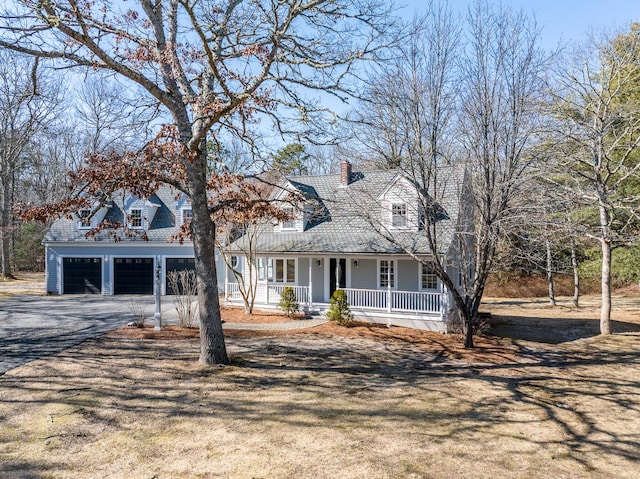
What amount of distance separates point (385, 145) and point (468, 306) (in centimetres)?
528

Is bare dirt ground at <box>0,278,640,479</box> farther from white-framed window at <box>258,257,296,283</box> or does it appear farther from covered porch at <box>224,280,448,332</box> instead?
white-framed window at <box>258,257,296,283</box>

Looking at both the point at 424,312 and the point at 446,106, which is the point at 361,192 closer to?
the point at 446,106

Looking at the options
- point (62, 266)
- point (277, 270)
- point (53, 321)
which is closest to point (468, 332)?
point (277, 270)

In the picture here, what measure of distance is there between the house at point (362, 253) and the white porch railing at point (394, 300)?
0.12ft

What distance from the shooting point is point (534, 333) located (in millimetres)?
16000

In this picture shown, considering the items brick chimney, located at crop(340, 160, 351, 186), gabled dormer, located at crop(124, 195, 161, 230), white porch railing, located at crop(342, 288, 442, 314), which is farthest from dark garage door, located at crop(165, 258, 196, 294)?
white porch railing, located at crop(342, 288, 442, 314)

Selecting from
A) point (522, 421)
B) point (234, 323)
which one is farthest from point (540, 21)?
point (234, 323)

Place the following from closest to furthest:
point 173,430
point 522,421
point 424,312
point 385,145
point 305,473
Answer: point 305,473, point 173,430, point 522,421, point 385,145, point 424,312

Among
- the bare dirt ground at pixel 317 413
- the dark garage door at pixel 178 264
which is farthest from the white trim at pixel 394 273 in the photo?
the dark garage door at pixel 178 264

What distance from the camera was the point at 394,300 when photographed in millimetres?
15672

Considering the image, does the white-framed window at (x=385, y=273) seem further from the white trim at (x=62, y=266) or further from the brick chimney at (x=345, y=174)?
the white trim at (x=62, y=266)

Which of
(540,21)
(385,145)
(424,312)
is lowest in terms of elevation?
(424,312)

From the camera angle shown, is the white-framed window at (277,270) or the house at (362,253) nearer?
the house at (362,253)

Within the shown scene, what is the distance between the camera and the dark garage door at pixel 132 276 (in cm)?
2367
